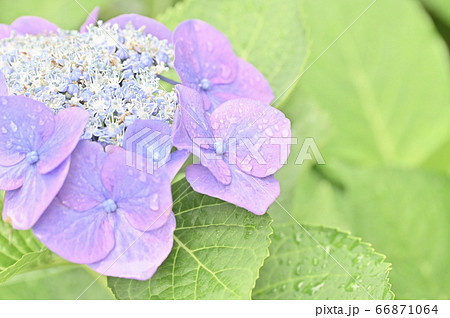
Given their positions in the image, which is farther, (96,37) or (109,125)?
(96,37)

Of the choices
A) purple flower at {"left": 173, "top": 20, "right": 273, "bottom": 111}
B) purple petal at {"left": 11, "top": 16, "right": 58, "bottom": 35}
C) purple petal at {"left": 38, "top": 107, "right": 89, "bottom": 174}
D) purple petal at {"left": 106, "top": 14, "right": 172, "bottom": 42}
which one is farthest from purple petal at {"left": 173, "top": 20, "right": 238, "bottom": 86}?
purple petal at {"left": 11, "top": 16, "right": 58, "bottom": 35}

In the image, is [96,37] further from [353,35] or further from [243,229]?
[353,35]

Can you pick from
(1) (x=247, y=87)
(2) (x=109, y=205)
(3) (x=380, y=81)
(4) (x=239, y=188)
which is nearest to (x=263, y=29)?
(1) (x=247, y=87)

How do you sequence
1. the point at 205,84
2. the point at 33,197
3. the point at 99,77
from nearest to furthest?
1. the point at 33,197
2. the point at 99,77
3. the point at 205,84

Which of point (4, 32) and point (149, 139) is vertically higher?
point (149, 139)

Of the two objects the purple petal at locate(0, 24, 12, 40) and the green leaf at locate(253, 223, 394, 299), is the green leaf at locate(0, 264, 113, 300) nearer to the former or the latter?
→ the green leaf at locate(253, 223, 394, 299)

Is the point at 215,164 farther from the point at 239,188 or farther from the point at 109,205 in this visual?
the point at 109,205

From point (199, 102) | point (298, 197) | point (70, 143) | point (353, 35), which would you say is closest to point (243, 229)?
point (199, 102)

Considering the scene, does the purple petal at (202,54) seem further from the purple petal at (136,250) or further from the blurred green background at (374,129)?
the blurred green background at (374,129)
